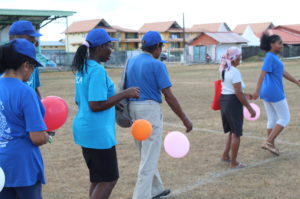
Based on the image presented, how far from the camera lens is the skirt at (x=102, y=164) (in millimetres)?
3039

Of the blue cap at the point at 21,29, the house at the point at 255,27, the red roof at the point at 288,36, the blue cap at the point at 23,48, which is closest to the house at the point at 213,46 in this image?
the red roof at the point at 288,36

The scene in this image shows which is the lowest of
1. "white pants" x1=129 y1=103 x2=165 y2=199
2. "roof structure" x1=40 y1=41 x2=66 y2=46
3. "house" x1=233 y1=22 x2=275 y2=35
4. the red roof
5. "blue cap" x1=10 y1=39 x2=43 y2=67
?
"white pants" x1=129 y1=103 x2=165 y2=199

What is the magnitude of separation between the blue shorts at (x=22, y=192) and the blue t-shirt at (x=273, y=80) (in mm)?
4273

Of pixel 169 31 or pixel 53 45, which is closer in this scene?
pixel 169 31

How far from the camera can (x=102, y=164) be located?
10.0 feet

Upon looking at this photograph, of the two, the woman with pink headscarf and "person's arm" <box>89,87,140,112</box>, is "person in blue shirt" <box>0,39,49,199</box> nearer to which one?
"person's arm" <box>89,87,140,112</box>

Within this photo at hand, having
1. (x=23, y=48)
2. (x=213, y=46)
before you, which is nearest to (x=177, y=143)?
(x=23, y=48)

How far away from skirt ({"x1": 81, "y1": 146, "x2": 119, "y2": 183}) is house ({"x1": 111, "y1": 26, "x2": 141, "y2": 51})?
7617 centimetres

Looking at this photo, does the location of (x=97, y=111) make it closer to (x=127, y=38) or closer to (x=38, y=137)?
(x=38, y=137)

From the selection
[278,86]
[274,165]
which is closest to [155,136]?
[274,165]

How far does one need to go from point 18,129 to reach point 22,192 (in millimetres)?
466

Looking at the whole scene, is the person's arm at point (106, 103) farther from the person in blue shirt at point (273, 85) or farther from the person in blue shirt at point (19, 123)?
the person in blue shirt at point (273, 85)

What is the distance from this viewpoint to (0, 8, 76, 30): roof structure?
3725 centimetres

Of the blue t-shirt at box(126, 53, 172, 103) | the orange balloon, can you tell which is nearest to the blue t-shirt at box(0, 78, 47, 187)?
the orange balloon
